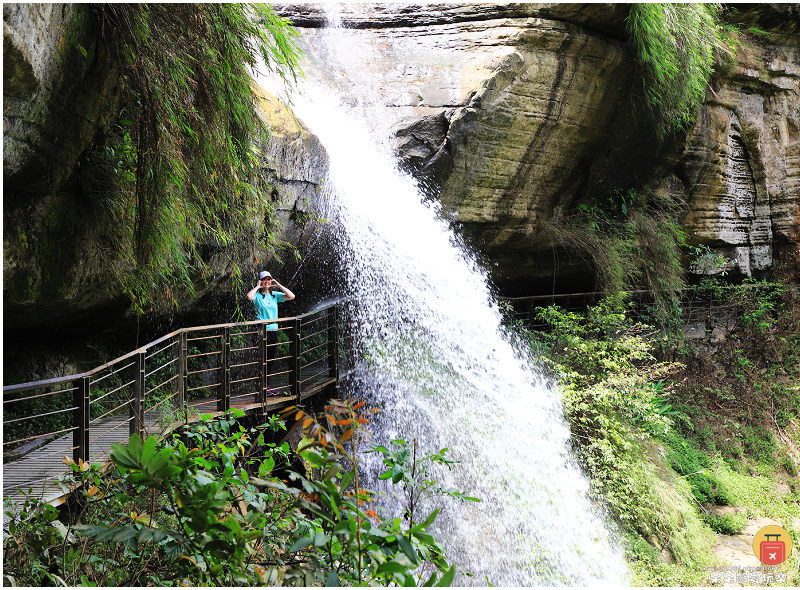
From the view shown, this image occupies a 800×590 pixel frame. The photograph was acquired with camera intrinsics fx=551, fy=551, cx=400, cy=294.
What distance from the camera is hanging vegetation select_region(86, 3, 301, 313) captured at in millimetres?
3516

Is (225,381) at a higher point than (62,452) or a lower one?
higher

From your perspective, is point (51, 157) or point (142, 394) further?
point (142, 394)

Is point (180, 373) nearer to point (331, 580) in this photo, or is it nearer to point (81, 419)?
point (81, 419)

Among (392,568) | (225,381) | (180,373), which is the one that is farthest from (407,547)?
(225,381)

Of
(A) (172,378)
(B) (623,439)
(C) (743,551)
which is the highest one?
(A) (172,378)

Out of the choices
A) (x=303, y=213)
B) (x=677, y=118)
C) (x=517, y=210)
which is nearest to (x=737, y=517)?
(x=517, y=210)

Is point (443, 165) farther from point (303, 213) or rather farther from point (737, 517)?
point (737, 517)

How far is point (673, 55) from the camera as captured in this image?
29.4ft

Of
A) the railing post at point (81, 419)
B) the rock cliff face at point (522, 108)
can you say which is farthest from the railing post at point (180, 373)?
the rock cliff face at point (522, 108)

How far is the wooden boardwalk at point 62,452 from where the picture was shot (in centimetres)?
327

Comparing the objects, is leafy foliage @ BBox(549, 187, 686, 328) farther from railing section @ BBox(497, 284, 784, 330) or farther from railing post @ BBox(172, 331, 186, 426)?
railing post @ BBox(172, 331, 186, 426)

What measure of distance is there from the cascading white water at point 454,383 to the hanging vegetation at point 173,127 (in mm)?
2213

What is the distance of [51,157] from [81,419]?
1.69 meters

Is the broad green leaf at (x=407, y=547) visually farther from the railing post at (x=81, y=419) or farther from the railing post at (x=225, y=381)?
the railing post at (x=225, y=381)
